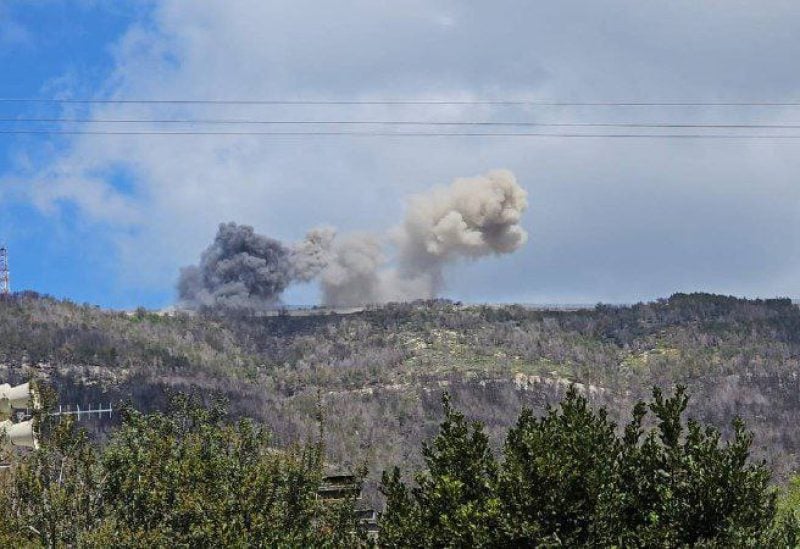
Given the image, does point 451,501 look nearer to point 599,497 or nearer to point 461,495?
point 461,495

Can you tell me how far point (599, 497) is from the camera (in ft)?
156

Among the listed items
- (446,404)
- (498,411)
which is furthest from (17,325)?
(446,404)

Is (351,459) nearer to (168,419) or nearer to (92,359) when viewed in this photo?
(92,359)

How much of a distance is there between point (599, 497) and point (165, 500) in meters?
19.8

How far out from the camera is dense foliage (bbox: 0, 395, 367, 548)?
55281 millimetres

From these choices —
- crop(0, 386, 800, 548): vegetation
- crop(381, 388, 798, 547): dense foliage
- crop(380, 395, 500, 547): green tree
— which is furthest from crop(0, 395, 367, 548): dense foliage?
crop(381, 388, 798, 547): dense foliage

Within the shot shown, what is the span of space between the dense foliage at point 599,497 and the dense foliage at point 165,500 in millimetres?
3376

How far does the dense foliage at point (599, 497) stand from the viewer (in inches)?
1859

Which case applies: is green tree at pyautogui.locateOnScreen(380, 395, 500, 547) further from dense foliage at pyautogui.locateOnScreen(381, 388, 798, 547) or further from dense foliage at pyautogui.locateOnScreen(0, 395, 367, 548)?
dense foliage at pyautogui.locateOnScreen(0, 395, 367, 548)

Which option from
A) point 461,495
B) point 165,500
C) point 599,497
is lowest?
point 599,497

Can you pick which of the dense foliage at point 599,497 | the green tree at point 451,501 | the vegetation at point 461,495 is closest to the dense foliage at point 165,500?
the vegetation at point 461,495

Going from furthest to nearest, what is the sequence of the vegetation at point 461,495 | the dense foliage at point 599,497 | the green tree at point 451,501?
1. the green tree at point 451,501
2. the vegetation at point 461,495
3. the dense foliage at point 599,497

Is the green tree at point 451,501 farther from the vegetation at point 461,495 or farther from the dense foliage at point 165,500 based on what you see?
the dense foliage at point 165,500

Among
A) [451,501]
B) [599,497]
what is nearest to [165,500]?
[451,501]
